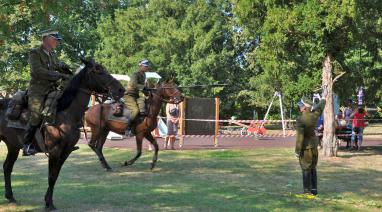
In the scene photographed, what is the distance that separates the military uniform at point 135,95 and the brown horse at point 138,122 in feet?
0.75

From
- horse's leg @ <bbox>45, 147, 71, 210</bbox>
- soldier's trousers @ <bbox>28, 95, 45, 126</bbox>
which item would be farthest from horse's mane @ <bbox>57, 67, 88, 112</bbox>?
horse's leg @ <bbox>45, 147, 71, 210</bbox>

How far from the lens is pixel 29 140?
28.7 feet

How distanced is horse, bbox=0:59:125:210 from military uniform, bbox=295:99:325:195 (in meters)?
3.98

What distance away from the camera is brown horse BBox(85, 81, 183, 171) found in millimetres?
15023

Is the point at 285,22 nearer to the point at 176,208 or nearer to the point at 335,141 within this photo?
the point at 335,141

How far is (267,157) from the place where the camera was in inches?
718

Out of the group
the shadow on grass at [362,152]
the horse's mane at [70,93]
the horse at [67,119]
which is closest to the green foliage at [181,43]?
the shadow on grass at [362,152]

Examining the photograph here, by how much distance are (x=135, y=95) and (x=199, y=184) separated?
14.7 feet

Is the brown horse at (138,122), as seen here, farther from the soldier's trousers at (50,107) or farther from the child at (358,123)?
the child at (358,123)

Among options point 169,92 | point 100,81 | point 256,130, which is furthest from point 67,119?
point 256,130

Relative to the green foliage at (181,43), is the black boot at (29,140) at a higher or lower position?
lower

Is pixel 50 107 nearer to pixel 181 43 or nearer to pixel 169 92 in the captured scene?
pixel 169 92

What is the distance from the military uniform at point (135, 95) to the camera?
14875 millimetres

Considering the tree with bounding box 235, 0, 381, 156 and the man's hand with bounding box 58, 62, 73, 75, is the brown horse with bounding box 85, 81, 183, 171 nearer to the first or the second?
the tree with bounding box 235, 0, 381, 156
